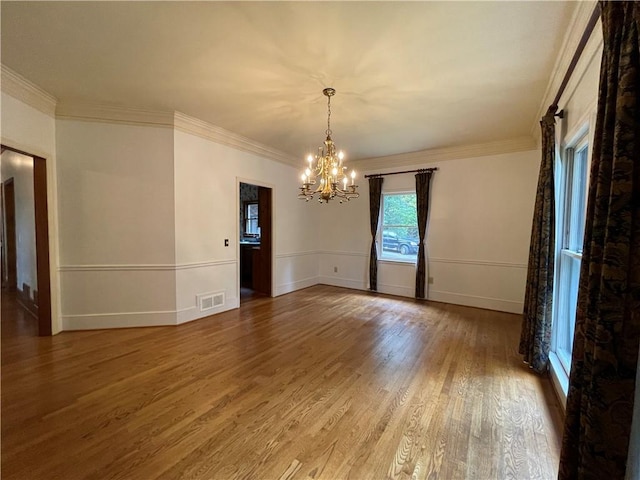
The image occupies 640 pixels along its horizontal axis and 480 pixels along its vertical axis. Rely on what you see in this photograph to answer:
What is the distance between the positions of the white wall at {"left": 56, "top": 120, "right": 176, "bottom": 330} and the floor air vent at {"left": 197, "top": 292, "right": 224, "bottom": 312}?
Result: 1.34ft

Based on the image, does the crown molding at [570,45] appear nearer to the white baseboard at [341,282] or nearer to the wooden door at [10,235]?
the white baseboard at [341,282]

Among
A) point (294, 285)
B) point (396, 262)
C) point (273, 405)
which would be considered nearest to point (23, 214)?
point (294, 285)

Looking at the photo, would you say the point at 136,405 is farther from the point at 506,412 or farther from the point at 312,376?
the point at 506,412

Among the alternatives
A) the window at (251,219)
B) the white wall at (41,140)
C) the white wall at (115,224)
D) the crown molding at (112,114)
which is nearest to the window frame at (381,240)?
the window at (251,219)

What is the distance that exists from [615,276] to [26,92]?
4946 millimetres

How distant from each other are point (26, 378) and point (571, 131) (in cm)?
520

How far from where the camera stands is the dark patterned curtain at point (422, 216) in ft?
17.0

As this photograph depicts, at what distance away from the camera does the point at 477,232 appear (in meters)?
4.85

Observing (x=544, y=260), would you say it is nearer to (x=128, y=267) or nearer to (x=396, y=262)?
(x=396, y=262)

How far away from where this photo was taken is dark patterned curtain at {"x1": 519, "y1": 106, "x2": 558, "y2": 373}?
2.59 m

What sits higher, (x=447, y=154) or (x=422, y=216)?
(x=447, y=154)

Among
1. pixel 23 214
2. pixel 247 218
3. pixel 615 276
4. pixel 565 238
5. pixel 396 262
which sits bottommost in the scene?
pixel 396 262

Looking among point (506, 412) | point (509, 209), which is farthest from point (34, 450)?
point (509, 209)

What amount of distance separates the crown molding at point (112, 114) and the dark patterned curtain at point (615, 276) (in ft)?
13.7
